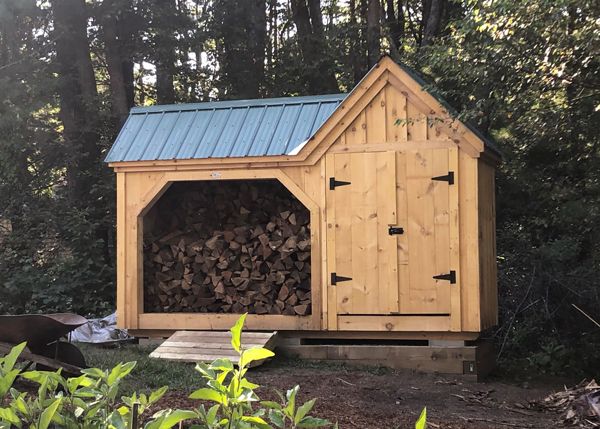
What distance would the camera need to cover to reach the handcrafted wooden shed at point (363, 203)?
689 cm

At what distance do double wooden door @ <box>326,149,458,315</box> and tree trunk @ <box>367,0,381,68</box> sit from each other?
6.93 meters

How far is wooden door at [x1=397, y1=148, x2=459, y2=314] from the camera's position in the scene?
271 inches

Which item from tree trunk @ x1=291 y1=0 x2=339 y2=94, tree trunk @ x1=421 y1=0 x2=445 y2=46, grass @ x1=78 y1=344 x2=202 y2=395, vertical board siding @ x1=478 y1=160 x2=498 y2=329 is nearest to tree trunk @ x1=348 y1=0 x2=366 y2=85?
tree trunk @ x1=291 y1=0 x2=339 y2=94

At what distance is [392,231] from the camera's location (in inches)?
278

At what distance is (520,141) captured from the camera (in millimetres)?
9820

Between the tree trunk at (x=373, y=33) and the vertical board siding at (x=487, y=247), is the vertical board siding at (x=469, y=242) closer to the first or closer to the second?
the vertical board siding at (x=487, y=247)

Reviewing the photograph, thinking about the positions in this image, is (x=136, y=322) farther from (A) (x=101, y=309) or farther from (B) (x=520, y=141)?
(B) (x=520, y=141)

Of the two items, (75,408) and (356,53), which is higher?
(356,53)

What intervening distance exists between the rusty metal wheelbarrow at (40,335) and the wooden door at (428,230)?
143 inches

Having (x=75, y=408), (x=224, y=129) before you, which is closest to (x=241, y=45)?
(x=224, y=129)

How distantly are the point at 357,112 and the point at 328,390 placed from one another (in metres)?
3.27

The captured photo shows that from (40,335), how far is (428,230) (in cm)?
422

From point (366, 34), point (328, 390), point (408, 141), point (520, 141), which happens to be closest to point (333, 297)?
point (328, 390)

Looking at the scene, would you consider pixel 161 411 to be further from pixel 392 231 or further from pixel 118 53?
pixel 118 53
